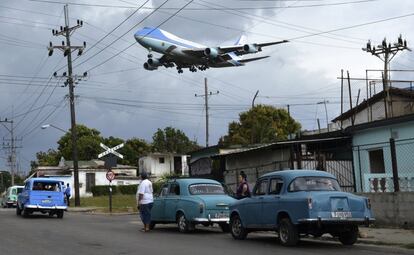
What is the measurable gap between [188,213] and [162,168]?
64.3 meters

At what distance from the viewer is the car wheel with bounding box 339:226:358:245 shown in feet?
43.1

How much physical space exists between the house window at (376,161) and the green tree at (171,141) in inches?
3315

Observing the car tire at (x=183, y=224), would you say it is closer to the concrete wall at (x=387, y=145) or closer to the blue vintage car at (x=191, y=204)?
the blue vintage car at (x=191, y=204)

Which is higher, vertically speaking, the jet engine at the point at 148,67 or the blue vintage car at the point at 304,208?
the jet engine at the point at 148,67

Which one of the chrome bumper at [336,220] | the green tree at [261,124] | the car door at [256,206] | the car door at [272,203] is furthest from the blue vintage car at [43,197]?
the green tree at [261,124]

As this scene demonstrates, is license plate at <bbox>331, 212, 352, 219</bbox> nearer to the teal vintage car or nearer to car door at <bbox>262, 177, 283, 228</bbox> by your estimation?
car door at <bbox>262, 177, 283, 228</bbox>

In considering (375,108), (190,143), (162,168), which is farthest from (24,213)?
(190,143)

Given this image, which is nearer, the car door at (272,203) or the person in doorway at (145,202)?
the car door at (272,203)

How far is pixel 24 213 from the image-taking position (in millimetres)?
27422

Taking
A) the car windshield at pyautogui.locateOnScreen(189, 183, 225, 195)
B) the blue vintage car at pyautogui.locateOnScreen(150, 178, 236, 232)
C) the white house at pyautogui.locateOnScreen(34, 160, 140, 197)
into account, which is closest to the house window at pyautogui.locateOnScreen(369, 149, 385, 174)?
the blue vintage car at pyautogui.locateOnScreen(150, 178, 236, 232)

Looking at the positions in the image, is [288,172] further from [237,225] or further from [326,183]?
[237,225]

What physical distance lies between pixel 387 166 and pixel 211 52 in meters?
13.0

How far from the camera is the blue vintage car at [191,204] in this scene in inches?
655

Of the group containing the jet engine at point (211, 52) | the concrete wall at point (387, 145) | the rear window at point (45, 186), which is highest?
the jet engine at point (211, 52)
